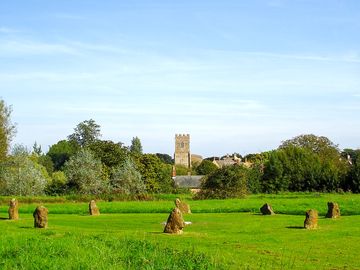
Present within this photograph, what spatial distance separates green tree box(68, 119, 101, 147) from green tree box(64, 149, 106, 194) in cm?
4541

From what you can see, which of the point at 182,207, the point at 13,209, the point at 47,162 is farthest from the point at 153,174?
the point at 47,162

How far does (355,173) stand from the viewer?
281 feet

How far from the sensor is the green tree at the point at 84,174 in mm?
80562

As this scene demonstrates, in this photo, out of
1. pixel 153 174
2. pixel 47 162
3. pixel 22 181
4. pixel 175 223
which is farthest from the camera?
pixel 47 162

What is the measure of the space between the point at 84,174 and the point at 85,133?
49617 millimetres

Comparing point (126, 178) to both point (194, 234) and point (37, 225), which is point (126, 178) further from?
point (194, 234)

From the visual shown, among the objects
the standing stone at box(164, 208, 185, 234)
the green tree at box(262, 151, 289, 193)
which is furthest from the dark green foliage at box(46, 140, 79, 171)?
the standing stone at box(164, 208, 185, 234)

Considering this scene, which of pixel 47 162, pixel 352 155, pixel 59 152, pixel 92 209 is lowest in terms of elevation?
→ pixel 92 209

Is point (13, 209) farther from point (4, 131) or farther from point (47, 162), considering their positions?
point (47, 162)

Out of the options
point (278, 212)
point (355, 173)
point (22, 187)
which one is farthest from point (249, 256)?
point (355, 173)

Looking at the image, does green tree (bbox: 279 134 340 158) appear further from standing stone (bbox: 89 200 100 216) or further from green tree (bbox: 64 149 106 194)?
standing stone (bbox: 89 200 100 216)

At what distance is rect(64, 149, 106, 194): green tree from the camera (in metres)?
80.6

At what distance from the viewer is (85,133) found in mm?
129250

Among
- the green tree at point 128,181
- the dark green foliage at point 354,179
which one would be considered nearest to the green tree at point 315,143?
the dark green foliage at point 354,179
